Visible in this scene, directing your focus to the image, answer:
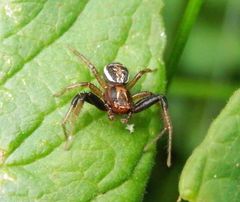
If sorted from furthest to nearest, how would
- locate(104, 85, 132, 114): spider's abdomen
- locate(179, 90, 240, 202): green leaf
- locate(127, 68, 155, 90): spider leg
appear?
1. locate(104, 85, 132, 114): spider's abdomen
2. locate(127, 68, 155, 90): spider leg
3. locate(179, 90, 240, 202): green leaf

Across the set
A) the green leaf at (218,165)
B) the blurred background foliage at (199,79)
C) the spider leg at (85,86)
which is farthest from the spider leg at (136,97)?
the green leaf at (218,165)

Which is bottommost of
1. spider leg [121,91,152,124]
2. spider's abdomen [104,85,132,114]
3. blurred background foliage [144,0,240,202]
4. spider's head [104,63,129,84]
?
blurred background foliage [144,0,240,202]

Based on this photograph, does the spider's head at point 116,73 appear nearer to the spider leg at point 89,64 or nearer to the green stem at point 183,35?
the spider leg at point 89,64

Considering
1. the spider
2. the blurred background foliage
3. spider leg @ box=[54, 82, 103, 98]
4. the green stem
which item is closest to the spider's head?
the spider

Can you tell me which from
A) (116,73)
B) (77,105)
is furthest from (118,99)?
(77,105)

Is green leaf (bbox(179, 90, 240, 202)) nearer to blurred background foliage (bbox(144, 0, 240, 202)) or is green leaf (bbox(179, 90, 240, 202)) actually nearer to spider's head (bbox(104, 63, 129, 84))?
spider's head (bbox(104, 63, 129, 84))

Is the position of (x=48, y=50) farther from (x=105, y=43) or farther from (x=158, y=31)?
(x=158, y=31)

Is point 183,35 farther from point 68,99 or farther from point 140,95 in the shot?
point 68,99

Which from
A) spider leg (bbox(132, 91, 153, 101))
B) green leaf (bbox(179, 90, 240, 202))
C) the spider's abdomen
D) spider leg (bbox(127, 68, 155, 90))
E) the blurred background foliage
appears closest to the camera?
green leaf (bbox(179, 90, 240, 202))
